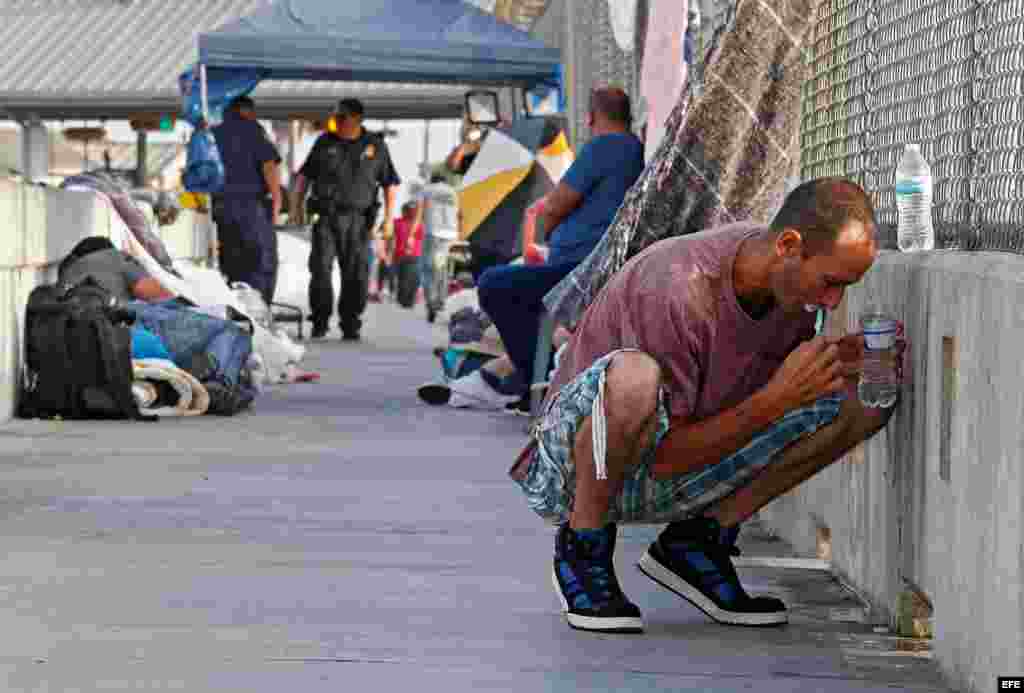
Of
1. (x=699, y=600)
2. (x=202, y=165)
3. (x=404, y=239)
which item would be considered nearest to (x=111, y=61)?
(x=404, y=239)

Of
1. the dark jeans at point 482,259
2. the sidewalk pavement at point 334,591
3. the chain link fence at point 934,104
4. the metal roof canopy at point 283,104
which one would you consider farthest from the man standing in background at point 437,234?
the chain link fence at point 934,104

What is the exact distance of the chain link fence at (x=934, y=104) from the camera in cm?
521

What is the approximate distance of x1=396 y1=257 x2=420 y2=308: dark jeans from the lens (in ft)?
121

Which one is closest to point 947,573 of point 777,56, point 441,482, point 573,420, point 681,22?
point 573,420

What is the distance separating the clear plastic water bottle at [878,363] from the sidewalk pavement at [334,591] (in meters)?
0.58

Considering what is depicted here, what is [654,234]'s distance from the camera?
8305 mm

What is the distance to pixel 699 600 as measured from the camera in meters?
5.97

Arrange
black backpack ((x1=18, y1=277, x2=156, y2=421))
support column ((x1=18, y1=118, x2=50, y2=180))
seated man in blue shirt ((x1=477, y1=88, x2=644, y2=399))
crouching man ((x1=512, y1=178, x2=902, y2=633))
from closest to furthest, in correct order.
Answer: crouching man ((x1=512, y1=178, x2=902, y2=633)) → seated man in blue shirt ((x1=477, y1=88, x2=644, y2=399)) → black backpack ((x1=18, y1=277, x2=156, y2=421)) → support column ((x1=18, y1=118, x2=50, y2=180))

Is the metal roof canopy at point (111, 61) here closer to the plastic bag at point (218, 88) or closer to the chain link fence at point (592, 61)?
the plastic bag at point (218, 88)

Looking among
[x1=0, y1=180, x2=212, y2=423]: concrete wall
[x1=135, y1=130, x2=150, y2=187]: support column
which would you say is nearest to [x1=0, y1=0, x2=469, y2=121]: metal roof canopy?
[x1=135, y1=130, x2=150, y2=187]: support column

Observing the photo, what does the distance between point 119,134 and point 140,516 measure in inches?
2596

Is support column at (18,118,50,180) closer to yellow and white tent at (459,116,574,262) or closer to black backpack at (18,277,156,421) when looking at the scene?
yellow and white tent at (459,116,574,262)

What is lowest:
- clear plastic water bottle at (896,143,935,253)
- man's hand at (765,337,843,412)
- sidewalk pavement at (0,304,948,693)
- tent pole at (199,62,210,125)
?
sidewalk pavement at (0,304,948,693)

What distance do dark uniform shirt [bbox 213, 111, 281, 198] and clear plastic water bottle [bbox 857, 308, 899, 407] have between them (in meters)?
15.0
